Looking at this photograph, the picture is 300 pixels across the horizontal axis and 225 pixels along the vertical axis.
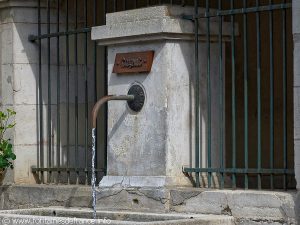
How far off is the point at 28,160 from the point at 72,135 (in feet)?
1.81

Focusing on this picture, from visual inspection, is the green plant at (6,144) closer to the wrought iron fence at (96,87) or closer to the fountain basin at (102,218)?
the wrought iron fence at (96,87)

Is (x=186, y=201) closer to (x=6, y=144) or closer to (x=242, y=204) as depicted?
(x=242, y=204)

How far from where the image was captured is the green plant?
36.7 ft

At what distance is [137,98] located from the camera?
32.0ft

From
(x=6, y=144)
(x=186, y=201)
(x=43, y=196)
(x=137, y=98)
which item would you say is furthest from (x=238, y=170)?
(x=6, y=144)

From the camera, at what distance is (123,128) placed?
32.4ft

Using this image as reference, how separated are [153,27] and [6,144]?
258 cm

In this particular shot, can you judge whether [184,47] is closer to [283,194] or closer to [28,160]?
[283,194]

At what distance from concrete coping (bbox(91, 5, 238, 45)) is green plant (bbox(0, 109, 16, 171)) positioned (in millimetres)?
1778

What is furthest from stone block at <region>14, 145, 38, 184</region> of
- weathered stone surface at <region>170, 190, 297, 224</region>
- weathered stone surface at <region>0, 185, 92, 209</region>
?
weathered stone surface at <region>170, 190, 297, 224</region>

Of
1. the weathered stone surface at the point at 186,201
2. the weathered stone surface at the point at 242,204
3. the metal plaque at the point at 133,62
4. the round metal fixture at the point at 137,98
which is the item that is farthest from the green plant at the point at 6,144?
the weathered stone surface at the point at 242,204

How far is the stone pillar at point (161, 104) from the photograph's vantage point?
9484mm

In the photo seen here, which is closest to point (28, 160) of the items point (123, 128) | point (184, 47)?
point (123, 128)

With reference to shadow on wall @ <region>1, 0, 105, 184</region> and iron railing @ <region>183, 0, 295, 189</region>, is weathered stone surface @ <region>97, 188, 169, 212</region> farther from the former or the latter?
shadow on wall @ <region>1, 0, 105, 184</region>
